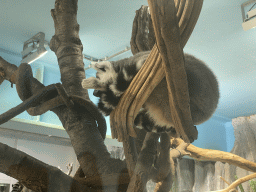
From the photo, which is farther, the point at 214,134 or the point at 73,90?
the point at 214,134

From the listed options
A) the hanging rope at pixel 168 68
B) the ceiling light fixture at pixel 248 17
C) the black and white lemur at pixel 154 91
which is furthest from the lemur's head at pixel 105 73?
the ceiling light fixture at pixel 248 17

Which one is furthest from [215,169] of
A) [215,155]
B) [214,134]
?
[214,134]

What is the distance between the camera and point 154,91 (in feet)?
1.76

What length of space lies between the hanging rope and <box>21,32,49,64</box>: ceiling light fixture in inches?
11.2

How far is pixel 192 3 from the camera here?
0.38m

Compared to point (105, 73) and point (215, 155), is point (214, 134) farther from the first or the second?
point (105, 73)

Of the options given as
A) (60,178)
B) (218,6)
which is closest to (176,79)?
(60,178)

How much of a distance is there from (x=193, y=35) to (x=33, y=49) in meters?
0.55

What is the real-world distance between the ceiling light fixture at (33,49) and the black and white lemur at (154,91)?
155 millimetres

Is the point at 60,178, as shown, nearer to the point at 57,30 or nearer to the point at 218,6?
the point at 57,30

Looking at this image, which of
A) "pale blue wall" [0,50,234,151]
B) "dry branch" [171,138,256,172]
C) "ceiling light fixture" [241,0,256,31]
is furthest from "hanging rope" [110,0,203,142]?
"dry branch" [171,138,256,172]

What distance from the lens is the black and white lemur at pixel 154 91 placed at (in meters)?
0.57

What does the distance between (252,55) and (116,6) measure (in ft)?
1.84

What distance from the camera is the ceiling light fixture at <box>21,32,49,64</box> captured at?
61cm
